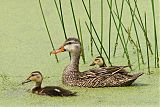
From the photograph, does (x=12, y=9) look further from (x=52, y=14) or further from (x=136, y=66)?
(x=136, y=66)

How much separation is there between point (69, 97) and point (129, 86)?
57 centimetres

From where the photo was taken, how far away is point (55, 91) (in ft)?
17.5

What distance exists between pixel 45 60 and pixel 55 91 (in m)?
1.35

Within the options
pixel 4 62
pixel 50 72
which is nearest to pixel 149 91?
pixel 50 72

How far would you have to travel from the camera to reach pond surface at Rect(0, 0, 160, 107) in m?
5.29

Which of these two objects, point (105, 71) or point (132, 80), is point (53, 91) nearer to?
point (105, 71)

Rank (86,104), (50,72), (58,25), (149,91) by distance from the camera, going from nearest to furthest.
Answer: (86,104)
(149,91)
(50,72)
(58,25)

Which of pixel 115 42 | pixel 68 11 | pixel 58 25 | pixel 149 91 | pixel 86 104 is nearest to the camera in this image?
pixel 86 104

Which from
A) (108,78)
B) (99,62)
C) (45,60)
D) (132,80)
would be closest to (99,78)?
(108,78)

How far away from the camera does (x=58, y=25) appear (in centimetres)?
794

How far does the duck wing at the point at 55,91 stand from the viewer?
5.32 m

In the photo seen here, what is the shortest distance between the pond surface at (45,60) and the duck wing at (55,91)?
0.11 ft

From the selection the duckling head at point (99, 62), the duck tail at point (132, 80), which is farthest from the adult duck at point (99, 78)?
the duckling head at point (99, 62)

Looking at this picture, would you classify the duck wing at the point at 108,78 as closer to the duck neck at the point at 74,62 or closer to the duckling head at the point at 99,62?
the duck neck at the point at 74,62
